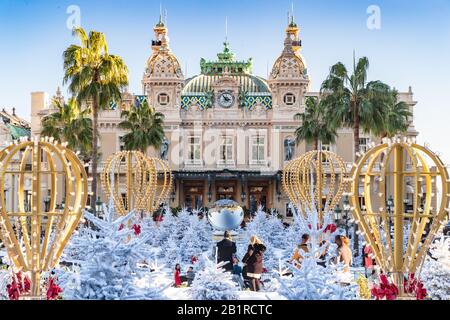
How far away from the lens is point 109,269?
817cm

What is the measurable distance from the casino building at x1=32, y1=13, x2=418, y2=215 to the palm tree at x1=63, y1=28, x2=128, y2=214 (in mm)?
18571

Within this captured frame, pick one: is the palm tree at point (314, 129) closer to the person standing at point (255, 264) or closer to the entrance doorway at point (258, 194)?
the entrance doorway at point (258, 194)

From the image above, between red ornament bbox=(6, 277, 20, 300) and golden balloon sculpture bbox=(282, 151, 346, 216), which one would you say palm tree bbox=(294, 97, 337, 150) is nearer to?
golden balloon sculpture bbox=(282, 151, 346, 216)

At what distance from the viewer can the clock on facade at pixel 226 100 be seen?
45219 mm

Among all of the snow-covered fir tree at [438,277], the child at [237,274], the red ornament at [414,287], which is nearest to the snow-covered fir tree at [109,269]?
the red ornament at [414,287]

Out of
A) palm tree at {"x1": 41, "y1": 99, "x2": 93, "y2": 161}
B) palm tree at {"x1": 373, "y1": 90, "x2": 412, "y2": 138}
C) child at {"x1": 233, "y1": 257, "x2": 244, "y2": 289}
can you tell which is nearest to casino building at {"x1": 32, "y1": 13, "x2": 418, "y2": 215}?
palm tree at {"x1": 41, "y1": 99, "x2": 93, "y2": 161}

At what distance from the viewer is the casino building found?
44.1 metres

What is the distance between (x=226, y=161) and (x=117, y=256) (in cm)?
3606

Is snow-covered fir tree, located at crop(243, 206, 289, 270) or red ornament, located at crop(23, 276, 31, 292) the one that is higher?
red ornament, located at crop(23, 276, 31, 292)

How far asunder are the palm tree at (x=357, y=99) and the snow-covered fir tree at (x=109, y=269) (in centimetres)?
1642

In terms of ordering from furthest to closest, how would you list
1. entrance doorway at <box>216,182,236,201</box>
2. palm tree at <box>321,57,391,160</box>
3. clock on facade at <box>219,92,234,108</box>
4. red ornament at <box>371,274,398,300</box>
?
clock on facade at <box>219,92,234,108</box> → entrance doorway at <box>216,182,236,201</box> → palm tree at <box>321,57,391,160</box> → red ornament at <box>371,274,398,300</box>

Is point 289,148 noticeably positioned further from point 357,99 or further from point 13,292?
point 13,292
